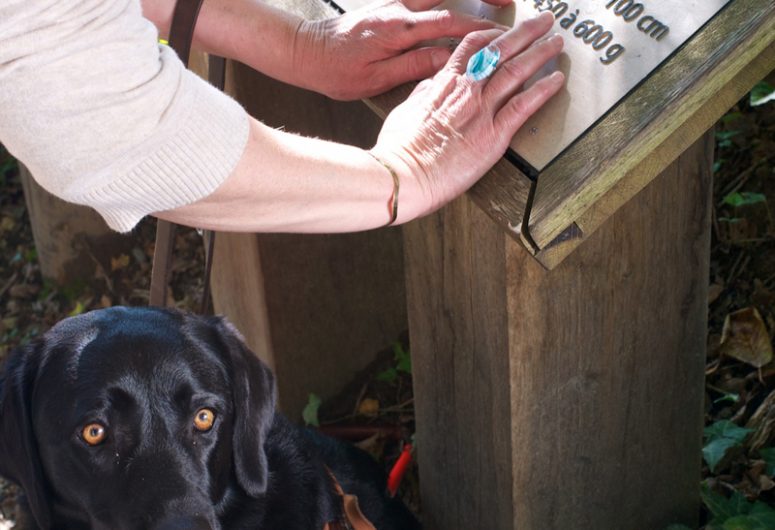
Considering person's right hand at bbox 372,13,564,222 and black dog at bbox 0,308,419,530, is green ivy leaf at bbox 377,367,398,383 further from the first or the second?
person's right hand at bbox 372,13,564,222

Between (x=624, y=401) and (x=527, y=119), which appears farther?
(x=624, y=401)

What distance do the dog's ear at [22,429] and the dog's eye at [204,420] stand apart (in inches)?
15.5

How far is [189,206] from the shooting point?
2.02 m

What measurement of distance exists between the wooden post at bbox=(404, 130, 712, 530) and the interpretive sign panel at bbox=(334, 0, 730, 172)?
26 cm

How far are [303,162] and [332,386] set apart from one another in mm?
1981

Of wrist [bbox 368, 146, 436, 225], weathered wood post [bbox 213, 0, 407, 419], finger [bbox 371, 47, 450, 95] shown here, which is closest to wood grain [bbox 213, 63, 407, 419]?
weathered wood post [bbox 213, 0, 407, 419]

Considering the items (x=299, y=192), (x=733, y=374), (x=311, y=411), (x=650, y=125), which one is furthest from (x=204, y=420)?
(x=733, y=374)

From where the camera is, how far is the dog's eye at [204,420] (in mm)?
2428

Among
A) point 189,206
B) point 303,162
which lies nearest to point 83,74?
point 189,206

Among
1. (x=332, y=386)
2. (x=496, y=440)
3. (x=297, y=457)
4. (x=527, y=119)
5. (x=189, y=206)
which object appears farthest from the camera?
(x=332, y=386)

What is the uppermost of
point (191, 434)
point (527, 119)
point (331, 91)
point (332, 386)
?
point (527, 119)

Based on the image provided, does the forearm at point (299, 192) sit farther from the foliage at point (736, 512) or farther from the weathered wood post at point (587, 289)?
the foliage at point (736, 512)

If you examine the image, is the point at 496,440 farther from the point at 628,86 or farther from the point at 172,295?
the point at 172,295

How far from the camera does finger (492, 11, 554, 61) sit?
2287 mm
